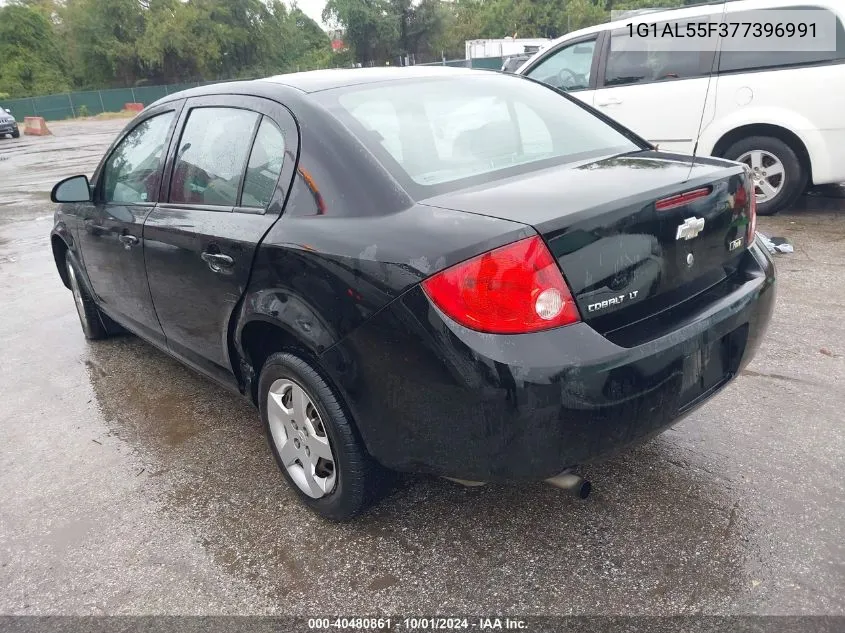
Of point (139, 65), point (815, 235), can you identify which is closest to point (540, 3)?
point (139, 65)

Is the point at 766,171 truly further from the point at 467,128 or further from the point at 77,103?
the point at 77,103

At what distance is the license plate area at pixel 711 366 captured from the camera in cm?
213

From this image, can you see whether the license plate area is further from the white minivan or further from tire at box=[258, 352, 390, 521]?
the white minivan

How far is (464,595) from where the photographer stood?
2.20m

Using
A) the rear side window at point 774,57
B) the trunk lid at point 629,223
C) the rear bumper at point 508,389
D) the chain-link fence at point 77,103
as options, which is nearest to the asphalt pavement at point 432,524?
the rear bumper at point 508,389

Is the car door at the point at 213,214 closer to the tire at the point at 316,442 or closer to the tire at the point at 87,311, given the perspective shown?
the tire at the point at 316,442

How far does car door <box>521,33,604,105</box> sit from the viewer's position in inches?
271

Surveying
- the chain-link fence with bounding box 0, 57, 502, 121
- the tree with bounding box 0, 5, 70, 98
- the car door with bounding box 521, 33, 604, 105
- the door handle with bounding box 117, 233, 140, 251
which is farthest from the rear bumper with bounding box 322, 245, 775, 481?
the tree with bounding box 0, 5, 70, 98

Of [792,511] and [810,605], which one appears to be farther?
[792,511]

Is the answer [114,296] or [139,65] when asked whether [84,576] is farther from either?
[139,65]

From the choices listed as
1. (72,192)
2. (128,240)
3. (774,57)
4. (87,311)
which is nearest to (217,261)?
(128,240)

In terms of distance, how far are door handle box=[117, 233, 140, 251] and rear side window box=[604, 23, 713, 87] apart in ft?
16.8

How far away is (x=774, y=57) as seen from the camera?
5848 millimetres

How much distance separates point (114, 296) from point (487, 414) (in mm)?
2789
